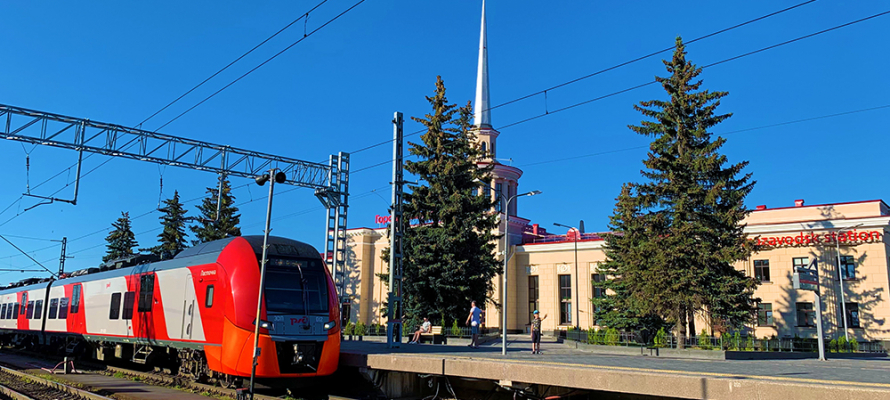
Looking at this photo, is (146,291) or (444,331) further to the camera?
(444,331)

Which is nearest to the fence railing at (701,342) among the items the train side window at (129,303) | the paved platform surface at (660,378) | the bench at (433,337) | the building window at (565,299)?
the bench at (433,337)

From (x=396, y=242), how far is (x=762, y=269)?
32.3 m

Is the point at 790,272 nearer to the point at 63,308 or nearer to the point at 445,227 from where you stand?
the point at 445,227

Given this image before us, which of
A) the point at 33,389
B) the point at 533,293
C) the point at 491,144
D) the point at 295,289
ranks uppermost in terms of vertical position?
the point at 491,144

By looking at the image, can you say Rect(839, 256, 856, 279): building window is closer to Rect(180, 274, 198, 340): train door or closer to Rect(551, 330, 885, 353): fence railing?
Rect(551, 330, 885, 353): fence railing

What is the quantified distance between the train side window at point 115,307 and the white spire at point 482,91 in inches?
1851

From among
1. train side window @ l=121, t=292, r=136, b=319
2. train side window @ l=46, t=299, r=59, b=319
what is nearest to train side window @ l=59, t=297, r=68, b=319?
train side window @ l=46, t=299, r=59, b=319

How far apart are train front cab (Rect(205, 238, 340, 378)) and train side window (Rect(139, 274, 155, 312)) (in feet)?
14.4

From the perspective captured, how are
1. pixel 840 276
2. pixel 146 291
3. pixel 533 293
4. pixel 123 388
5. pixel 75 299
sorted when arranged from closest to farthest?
pixel 123 388
pixel 146 291
pixel 75 299
pixel 840 276
pixel 533 293

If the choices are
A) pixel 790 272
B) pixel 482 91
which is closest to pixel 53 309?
pixel 790 272

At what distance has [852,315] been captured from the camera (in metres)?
40.4

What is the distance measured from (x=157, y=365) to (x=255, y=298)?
834cm

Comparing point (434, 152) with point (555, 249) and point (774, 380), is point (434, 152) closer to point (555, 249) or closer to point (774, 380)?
point (555, 249)

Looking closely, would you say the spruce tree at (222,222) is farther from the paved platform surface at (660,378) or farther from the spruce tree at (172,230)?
the paved platform surface at (660,378)
